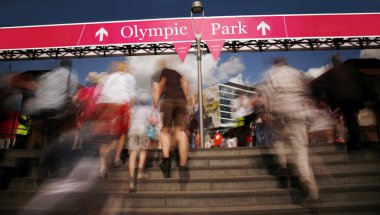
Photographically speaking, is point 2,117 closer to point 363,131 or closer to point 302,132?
point 302,132

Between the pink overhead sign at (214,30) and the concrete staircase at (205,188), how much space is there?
5183 mm

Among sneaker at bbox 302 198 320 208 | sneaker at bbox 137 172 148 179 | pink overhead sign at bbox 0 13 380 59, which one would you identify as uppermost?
pink overhead sign at bbox 0 13 380 59

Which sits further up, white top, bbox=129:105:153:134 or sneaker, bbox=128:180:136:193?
white top, bbox=129:105:153:134

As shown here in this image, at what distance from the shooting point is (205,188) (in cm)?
358

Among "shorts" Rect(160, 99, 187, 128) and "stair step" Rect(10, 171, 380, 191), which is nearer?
"stair step" Rect(10, 171, 380, 191)

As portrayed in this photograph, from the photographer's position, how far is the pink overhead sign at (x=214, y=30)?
8328mm

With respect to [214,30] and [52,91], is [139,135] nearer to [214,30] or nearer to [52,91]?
[52,91]

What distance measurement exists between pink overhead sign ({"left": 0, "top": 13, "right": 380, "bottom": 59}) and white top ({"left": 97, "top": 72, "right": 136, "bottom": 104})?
17.1ft

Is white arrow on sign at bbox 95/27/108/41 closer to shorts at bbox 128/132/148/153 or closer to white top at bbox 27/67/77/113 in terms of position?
white top at bbox 27/67/77/113

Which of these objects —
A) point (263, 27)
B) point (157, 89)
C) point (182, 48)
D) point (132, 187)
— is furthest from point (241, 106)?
point (132, 187)

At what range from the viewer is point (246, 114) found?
23.9 feet

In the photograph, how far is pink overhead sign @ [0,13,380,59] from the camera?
8.33 m

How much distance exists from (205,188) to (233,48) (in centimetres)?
831

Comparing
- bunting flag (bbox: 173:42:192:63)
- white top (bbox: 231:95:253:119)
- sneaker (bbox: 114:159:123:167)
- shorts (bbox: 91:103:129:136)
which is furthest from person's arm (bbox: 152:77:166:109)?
bunting flag (bbox: 173:42:192:63)
